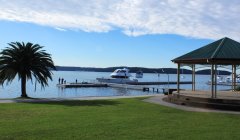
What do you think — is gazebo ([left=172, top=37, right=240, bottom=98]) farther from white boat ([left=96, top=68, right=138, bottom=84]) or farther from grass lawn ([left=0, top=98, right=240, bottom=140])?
white boat ([left=96, top=68, right=138, bottom=84])

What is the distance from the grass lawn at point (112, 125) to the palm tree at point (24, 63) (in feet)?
40.2

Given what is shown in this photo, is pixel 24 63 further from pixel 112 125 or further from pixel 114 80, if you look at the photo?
pixel 114 80

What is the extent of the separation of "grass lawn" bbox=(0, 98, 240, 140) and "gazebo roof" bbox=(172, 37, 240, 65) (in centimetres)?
599

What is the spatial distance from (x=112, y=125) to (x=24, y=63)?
18.1 metres

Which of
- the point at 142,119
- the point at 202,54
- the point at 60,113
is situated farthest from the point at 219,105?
the point at 60,113

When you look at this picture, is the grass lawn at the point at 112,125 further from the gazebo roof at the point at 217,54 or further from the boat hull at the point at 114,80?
the boat hull at the point at 114,80

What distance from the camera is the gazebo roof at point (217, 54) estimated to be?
890 inches

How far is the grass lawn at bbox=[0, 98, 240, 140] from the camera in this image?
460 inches

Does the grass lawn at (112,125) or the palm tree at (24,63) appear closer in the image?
the grass lawn at (112,125)

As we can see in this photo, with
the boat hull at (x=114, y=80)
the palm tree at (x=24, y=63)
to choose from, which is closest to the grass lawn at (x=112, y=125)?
the palm tree at (x=24, y=63)

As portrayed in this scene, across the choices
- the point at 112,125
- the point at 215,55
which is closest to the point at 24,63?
the point at 215,55

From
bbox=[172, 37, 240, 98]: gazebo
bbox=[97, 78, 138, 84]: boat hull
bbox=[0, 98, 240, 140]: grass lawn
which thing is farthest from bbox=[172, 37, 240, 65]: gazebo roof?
bbox=[97, 78, 138, 84]: boat hull

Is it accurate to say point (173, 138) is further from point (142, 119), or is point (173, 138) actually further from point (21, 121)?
point (21, 121)

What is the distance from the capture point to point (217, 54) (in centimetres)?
2289
